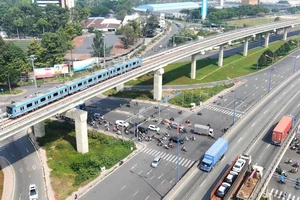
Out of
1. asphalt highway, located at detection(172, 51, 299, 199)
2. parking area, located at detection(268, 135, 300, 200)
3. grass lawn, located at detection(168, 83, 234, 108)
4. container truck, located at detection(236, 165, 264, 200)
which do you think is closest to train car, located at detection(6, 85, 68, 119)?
asphalt highway, located at detection(172, 51, 299, 199)

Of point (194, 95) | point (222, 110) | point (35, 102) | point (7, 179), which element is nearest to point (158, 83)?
point (194, 95)

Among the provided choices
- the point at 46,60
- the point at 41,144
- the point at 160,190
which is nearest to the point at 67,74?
the point at 46,60

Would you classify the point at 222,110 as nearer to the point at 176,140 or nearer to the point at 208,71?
the point at 176,140

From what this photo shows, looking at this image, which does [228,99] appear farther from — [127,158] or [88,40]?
[88,40]

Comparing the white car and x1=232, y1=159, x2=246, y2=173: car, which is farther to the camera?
the white car

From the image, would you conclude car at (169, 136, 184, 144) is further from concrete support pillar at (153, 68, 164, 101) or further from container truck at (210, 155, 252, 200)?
concrete support pillar at (153, 68, 164, 101)

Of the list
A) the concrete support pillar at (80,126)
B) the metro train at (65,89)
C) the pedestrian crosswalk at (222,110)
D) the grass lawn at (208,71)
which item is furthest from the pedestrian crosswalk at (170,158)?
the grass lawn at (208,71)

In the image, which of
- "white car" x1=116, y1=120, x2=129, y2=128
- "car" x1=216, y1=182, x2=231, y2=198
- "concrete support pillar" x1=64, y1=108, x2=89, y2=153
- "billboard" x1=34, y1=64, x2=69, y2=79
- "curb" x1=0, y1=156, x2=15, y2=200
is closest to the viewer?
"car" x1=216, y1=182, x2=231, y2=198

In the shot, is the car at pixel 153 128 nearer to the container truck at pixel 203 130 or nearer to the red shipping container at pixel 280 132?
the container truck at pixel 203 130
